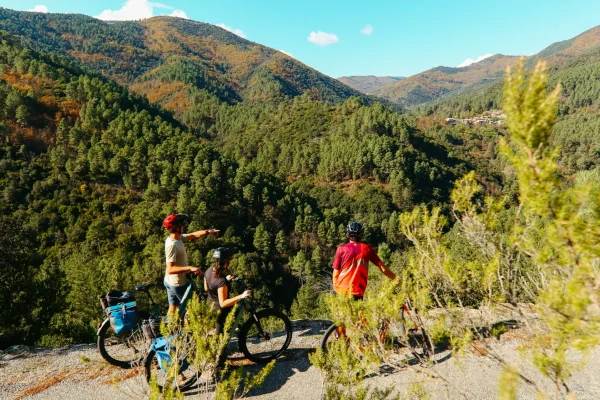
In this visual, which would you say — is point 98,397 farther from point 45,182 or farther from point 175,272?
point 45,182

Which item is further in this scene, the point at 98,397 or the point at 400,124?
the point at 400,124

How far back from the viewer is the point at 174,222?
219 inches

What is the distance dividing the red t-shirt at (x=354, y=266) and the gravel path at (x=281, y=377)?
4.98 ft

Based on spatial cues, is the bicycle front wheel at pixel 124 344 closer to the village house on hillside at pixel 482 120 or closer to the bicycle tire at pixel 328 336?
the bicycle tire at pixel 328 336

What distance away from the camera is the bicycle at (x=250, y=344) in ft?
17.2

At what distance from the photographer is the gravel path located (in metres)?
5.32

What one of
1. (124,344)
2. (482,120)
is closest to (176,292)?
(124,344)

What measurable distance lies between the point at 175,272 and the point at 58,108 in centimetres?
8510

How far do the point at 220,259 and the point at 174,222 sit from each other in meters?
1.13

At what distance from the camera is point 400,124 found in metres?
110

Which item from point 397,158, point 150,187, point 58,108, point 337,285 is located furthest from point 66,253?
point 397,158

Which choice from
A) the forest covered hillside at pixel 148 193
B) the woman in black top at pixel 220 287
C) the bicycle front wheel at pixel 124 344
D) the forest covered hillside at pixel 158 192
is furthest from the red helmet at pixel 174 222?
the forest covered hillside at pixel 148 193

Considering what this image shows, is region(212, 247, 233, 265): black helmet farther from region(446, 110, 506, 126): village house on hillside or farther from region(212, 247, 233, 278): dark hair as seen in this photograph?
region(446, 110, 506, 126): village house on hillside

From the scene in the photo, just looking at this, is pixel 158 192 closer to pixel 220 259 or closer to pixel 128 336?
pixel 128 336
